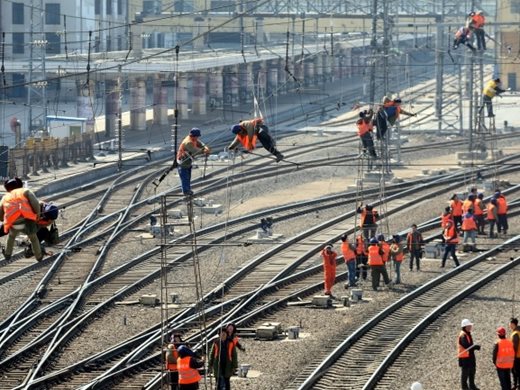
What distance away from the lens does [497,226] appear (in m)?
35.9

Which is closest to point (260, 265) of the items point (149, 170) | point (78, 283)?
point (78, 283)

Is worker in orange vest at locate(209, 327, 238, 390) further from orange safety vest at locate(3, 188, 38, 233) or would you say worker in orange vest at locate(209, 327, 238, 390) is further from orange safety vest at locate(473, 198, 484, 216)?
orange safety vest at locate(473, 198, 484, 216)

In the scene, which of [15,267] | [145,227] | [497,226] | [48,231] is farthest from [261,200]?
[48,231]

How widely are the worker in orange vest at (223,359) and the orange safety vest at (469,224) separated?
13.1 meters

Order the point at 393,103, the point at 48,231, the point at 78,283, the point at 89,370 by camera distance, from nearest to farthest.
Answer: the point at 48,231 → the point at 89,370 → the point at 78,283 → the point at 393,103

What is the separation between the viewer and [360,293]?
28500mm

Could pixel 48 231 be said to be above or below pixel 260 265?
above

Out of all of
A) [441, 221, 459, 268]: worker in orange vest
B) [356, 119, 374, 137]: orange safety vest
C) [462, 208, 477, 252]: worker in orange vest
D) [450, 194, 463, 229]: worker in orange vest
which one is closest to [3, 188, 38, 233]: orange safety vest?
[441, 221, 459, 268]: worker in orange vest

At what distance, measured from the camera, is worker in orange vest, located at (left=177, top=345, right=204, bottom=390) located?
787 inches

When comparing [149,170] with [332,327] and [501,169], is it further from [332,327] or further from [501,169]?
[332,327]

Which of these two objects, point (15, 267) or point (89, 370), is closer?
point (89, 370)

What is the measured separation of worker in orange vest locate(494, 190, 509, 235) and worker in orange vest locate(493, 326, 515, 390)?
1468cm

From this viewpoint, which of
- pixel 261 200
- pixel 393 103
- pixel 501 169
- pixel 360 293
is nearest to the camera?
pixel 360 293

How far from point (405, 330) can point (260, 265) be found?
7365mm
